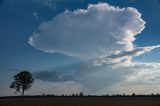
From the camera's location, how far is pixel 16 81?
334 ft

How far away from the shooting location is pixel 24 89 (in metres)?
102

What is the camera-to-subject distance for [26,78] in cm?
10069

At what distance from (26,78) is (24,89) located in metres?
3.86

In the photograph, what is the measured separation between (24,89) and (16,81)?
11.4 feet

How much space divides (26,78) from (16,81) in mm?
3539
